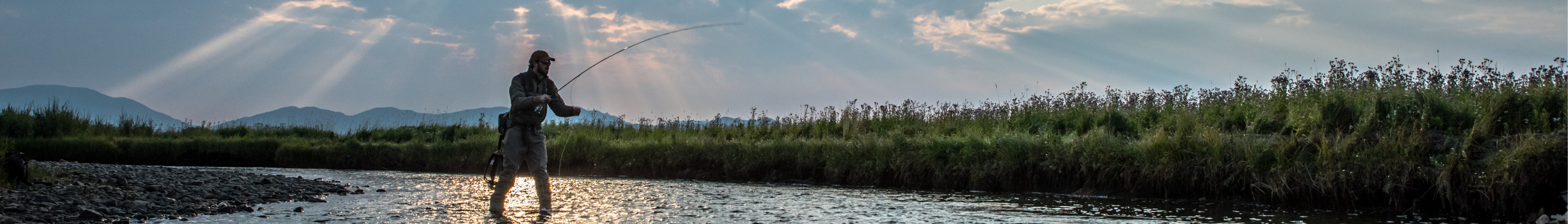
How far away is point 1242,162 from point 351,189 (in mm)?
9613

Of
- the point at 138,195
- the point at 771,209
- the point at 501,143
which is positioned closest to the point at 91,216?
the point at 138,195

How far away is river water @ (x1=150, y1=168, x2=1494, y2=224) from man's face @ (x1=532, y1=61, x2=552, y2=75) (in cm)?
114

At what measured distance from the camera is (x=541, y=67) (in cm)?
696

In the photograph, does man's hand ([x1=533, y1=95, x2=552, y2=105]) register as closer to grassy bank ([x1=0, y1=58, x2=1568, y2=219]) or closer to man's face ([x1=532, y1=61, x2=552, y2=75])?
man's face ([x1=532, y1=61, x2=552, y2=75])

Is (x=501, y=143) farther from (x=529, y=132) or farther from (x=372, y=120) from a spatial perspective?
(x=372, y=120)

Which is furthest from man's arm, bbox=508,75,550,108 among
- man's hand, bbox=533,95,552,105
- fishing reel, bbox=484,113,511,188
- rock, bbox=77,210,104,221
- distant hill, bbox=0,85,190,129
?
distant hill, bbox=0,85,190,129

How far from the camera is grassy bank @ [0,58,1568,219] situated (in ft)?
23.6

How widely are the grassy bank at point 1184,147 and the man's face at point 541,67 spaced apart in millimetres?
5591

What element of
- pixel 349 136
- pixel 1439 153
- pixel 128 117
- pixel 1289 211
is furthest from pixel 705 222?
pixel 128 117

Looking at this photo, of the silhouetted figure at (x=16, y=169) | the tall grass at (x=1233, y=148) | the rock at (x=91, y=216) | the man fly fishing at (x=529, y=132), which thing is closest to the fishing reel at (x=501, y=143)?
the man fly fishing at (x=529, y=132)

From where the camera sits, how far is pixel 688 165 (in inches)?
572

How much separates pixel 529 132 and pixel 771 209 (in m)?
2.15

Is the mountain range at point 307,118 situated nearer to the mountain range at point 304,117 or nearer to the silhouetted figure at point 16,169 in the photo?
the mountain range at point 304,117

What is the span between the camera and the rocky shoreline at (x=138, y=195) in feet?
20.5
